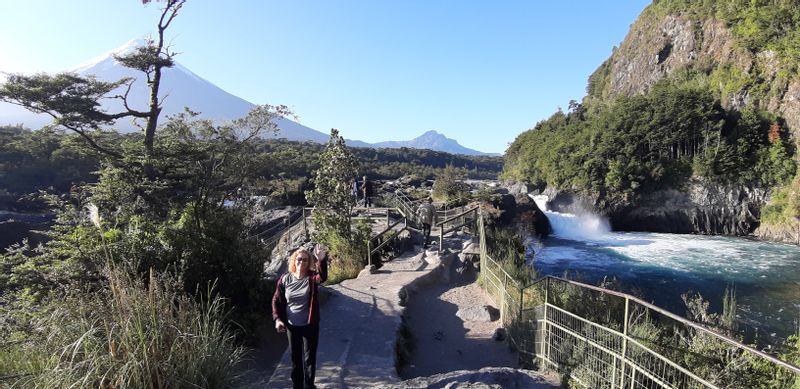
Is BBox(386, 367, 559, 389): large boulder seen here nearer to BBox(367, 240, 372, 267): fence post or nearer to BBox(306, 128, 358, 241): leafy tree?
BBox(367, 240, 372, 267): fence post

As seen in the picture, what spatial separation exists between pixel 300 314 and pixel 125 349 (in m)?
1.61

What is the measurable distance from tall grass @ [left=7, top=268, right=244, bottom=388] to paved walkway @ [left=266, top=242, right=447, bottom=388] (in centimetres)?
158

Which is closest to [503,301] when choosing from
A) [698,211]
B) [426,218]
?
[426,218]

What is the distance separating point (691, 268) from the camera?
64.8ft

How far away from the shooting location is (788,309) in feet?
45.5

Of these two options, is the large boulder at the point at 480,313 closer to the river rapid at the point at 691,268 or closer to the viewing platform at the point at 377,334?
the viewing platform at the point at 377,334

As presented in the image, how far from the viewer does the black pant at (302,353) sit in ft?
14.4

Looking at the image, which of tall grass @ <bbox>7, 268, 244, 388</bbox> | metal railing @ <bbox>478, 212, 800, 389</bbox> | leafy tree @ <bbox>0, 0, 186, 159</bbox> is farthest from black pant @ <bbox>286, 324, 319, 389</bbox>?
leafy tree @ <bbox>0, 0, 186, 159</bbox>

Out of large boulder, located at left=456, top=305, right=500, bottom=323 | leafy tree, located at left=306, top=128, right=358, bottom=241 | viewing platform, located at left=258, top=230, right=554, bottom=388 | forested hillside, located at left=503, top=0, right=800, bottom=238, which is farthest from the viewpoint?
forested hillside, located at left=503, top=0, right=800, bottom=238

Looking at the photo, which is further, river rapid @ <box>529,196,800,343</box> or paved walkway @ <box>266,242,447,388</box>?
river rapid @ <box>529,196,800,343</box>

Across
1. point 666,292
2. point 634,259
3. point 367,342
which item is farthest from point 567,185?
point 367,342

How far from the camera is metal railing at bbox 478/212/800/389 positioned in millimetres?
4312

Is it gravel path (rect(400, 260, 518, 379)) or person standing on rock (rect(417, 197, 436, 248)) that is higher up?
person standing on rock (rect(417, 197, 436, 248))

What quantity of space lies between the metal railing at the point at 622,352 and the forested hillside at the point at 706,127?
28.5m
